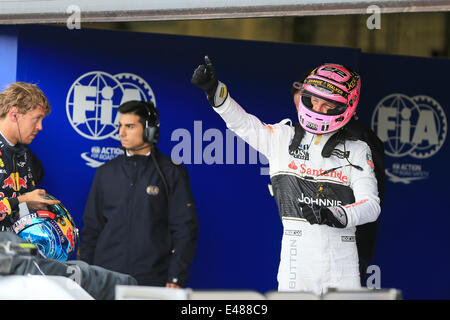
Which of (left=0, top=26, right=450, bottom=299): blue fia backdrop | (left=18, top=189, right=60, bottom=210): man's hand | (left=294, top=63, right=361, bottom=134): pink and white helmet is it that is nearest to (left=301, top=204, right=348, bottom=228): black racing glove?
(left=294, top=63, right=361, bottom=134): pink and white helmet

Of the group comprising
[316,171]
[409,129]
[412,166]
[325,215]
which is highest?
[409,129]

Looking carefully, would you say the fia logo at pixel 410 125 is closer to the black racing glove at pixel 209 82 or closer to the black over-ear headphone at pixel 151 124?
the black over-ear headphone at pixel 151 124

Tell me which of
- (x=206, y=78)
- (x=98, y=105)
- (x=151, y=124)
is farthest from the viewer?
(x=98, y=105)

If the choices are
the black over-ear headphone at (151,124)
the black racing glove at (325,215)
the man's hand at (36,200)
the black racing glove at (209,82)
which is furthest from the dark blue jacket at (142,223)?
the black racing glove at (325,215)

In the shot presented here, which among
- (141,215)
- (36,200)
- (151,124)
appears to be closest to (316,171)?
(141,215)

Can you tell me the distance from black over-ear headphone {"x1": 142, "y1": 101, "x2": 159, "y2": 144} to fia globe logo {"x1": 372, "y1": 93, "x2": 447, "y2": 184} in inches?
81.8

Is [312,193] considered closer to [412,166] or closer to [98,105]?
[98,105]

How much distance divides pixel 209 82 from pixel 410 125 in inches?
117

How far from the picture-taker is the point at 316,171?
3.93 meters

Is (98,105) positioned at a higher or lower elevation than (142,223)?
higher

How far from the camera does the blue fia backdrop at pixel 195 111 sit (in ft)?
16.6

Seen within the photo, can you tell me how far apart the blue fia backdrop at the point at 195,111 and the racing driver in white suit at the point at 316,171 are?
4.58 ft

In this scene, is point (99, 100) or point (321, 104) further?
point (99, 100)
